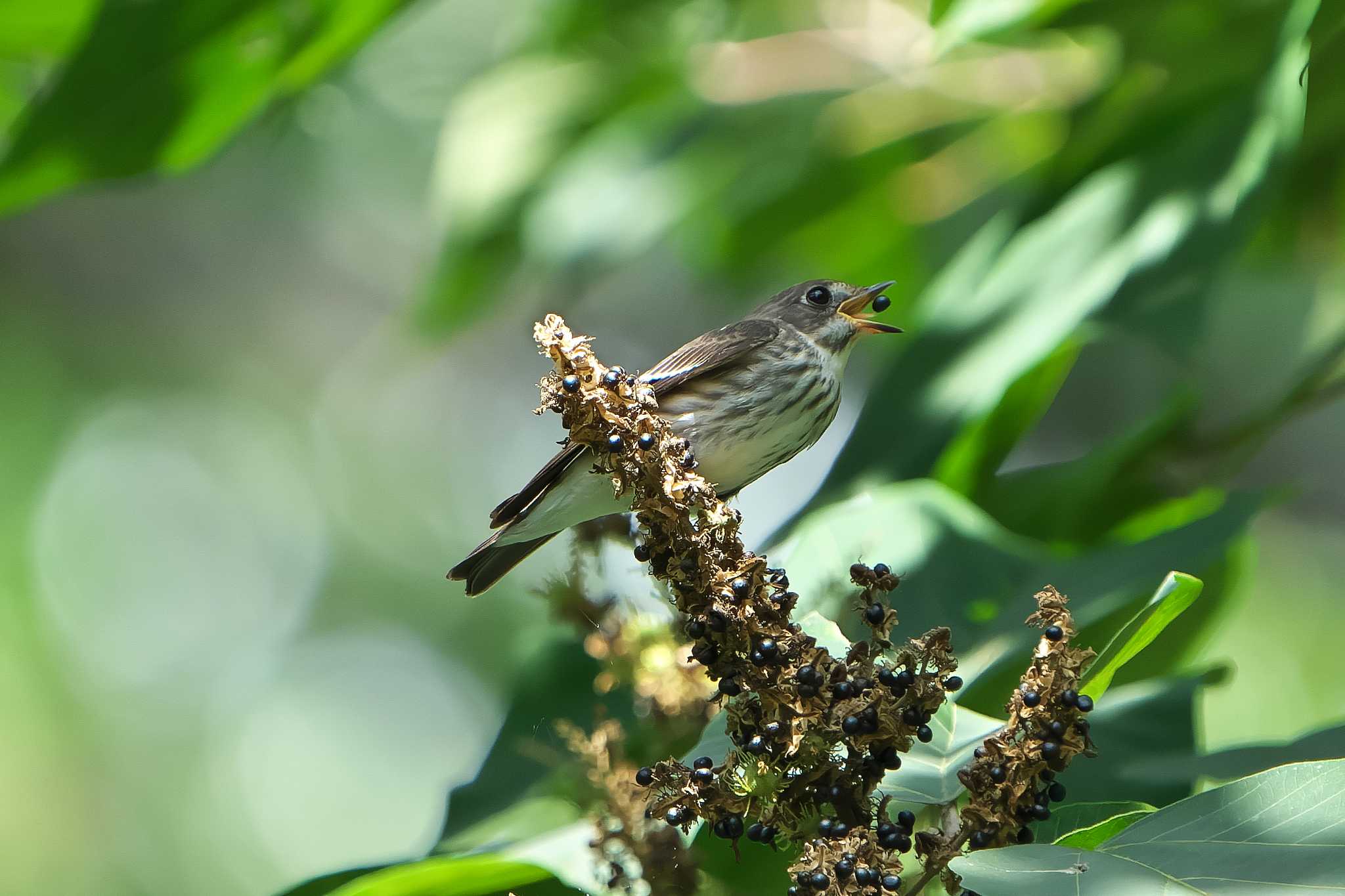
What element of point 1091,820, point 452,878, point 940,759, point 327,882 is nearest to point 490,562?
point 327,882

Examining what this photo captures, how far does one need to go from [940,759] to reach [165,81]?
89.7 inches

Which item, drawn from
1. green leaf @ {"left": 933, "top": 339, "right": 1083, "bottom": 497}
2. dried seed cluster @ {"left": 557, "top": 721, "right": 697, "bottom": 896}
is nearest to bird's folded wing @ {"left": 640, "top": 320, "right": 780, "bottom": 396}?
green leaf @ {"left": 933, "top": 339, "right": 1083, "bottom": 497}

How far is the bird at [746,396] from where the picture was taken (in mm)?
3309

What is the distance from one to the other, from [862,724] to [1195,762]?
804mm

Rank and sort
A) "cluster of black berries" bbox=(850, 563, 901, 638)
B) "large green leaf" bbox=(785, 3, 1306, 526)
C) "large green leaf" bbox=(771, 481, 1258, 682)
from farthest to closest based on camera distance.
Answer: "large green leaf" bbox=(785, 3, 1306, 526)
"large green leaf" bbox=(771, 481, 1258, 682)
"cluster of black berries" bbox=(850, 563, 901, 638)

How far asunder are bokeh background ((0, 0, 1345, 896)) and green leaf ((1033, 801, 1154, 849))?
511 mm

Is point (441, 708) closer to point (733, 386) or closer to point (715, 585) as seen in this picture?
point (733, 386)

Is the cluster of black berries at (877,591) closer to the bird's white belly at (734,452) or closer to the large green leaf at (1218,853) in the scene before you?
the large green leaf at (1218,853)

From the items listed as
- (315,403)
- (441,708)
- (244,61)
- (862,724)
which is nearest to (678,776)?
(862,724)

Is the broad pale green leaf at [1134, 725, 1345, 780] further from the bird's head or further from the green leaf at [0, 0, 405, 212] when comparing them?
the green leaf at [0, 0, 405, 212]

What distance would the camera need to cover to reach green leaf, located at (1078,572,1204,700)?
1848 mm

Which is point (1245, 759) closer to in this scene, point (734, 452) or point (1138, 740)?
point (1138, 740)

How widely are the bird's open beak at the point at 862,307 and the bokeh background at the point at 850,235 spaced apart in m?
0.10

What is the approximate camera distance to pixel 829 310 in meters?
3.63
